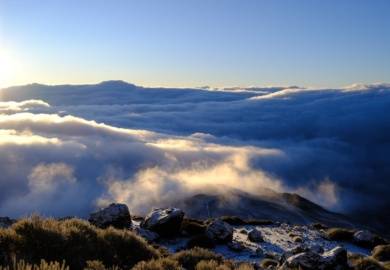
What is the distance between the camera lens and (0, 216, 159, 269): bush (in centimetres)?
1085

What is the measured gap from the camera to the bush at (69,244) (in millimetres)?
10852

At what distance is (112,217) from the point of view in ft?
89.5

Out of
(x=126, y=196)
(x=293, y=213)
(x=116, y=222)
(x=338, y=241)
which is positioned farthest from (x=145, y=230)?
(x=126, y=196)

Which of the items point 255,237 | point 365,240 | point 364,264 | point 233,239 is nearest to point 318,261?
point 364,264

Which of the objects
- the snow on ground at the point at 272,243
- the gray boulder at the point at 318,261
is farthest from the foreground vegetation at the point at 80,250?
the snow on ground at the point at 272,243

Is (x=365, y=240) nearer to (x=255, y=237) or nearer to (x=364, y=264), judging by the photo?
(x=255, y=237)

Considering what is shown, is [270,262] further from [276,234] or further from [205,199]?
[205,199]

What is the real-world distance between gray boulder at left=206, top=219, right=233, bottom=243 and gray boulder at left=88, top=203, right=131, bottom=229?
4.05 meters

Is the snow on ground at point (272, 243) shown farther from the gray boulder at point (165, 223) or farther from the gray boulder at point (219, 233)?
the gray boulder at point (165, 223)

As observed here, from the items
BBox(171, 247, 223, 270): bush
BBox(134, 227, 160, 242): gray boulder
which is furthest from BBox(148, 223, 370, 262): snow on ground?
BBox(171, 247, 223, 270): bush

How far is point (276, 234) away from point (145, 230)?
914 centimetres

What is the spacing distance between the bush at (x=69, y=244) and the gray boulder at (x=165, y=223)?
13.2 m

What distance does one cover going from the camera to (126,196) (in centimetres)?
14688

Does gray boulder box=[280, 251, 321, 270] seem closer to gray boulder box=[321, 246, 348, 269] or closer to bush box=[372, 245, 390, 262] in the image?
gray boulder box=[321, 246, 348, 269]
